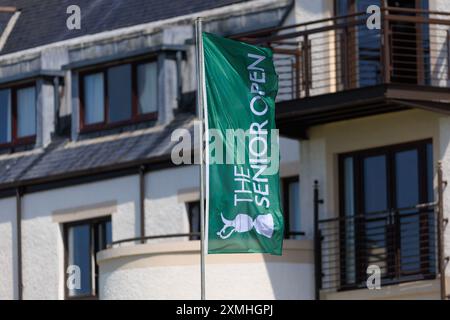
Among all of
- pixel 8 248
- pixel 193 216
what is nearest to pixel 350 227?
pixel 193 216

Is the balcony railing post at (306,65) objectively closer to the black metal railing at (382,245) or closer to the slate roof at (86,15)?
the black metal railing at (382,245)

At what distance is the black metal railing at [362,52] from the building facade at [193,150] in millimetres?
36

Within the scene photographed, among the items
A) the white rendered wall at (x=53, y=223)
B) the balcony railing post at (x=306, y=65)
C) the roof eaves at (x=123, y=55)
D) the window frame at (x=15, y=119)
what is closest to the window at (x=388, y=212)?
the balcony railing post at (x=306, y=65)

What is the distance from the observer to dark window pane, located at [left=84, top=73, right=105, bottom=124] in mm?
55000

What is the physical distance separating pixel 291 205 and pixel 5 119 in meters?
8.15

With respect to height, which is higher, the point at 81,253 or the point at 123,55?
the point at 123,55

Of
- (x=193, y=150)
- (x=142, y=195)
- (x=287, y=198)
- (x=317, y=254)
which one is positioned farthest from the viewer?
(x=142, y=195)

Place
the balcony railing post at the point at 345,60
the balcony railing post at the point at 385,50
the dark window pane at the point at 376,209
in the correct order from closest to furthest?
the balcony railing post at the point at 385,50
the balcony railing post at the point at 345,60
the dark window pane at the point at 376,209

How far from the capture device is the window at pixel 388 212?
47969mm

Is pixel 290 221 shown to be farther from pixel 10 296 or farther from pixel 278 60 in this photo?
pixel 10 296

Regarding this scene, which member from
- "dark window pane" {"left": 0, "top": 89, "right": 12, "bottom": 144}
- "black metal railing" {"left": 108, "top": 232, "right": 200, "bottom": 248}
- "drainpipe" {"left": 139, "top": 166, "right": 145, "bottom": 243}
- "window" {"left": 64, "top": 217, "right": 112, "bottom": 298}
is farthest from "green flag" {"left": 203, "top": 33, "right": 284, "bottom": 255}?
"dark window pane" {"left": 0, "top": 89, "right": 12, "bottom": 144}

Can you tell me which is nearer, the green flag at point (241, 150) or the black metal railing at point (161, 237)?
the green flag at point (241, 150)

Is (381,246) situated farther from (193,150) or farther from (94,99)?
(94,99)

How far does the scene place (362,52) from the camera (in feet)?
160
